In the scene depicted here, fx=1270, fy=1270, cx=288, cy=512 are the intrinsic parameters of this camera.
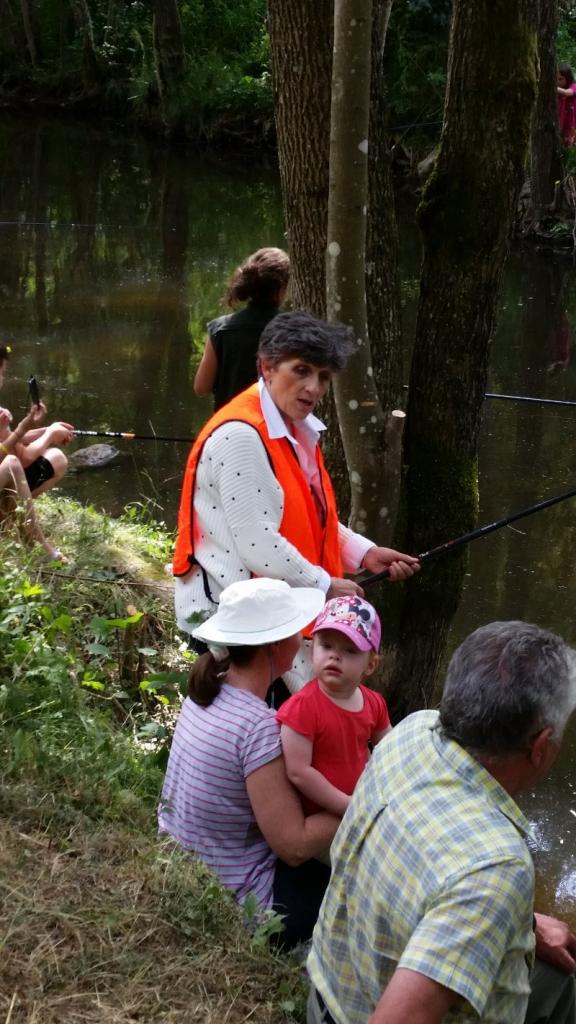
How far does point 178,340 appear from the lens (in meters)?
9.91

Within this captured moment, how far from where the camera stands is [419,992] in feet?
5.66

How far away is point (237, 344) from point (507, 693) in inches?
114

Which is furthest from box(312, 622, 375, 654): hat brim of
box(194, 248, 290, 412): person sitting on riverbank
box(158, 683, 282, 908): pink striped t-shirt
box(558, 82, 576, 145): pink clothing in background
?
box(558, 82, 576, 145): pink clothing in background

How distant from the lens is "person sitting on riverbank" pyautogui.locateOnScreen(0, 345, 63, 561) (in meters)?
4.69

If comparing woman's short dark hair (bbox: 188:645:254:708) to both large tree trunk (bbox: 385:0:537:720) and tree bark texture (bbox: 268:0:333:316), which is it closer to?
large tree trunk (bbox: 385:0:537:720)

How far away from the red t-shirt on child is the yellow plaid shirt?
0.71 metres

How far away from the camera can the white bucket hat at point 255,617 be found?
273cm

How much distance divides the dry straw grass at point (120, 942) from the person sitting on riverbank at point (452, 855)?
0.39 metres

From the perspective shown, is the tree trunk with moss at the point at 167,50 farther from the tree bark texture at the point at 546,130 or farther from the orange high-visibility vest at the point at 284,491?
the orange high-visibility vest at the point at 284,491

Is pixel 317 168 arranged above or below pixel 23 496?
above

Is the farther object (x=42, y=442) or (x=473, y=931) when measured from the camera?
(x=42, y=442)

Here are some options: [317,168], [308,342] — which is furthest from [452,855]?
[317,168]

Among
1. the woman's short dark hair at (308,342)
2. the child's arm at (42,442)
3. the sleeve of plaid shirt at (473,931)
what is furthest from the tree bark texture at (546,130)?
the sleeve of plaid shirt at (473,931)

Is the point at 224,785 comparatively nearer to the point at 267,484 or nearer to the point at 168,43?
the point at 267,484
